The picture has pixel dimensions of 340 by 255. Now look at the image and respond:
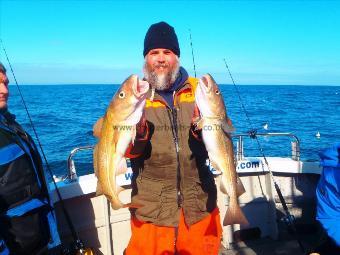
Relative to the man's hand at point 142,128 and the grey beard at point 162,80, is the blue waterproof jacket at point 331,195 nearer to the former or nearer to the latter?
the grey beard at point 162,80

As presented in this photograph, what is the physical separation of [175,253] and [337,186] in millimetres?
1979

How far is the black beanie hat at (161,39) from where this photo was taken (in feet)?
13.3

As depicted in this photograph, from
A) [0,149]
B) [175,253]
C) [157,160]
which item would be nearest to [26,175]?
[0,149]

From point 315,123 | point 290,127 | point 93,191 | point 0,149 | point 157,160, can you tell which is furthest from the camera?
point 315,123

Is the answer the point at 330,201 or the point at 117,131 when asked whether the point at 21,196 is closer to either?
the point at 117,131

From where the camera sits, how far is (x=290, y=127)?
2589 cm

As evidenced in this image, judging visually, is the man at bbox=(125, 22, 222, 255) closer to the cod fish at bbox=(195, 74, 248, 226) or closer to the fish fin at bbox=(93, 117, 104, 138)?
the cod fish at bbox=(195, 74, 248, 226)

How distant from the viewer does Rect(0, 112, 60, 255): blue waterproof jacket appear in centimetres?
300

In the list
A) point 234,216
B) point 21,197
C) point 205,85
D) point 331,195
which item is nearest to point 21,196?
point 21,197

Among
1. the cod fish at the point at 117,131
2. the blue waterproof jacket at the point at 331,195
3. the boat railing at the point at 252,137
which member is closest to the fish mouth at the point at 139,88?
the cod fish at the point at 117,131

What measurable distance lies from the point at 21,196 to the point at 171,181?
1.49 meters

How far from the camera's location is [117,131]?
119 inches

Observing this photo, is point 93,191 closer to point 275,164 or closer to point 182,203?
point 182,203

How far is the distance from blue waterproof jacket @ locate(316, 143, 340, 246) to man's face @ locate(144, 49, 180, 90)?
2004 millimetres
